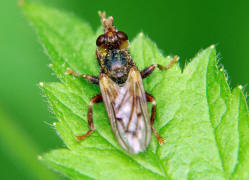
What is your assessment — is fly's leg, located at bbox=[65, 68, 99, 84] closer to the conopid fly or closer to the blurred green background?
the conopid fly

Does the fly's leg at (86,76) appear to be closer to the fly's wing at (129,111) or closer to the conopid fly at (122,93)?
the conopid fly at (122,93)

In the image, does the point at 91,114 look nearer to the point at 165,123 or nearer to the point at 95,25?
the point at 165,123

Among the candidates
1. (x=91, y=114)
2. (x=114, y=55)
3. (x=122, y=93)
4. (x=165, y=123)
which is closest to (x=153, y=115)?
(x=165, y=123)

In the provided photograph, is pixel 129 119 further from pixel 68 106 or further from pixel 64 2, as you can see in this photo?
pixel 64 2

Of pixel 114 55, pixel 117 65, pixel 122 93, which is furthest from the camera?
pixel 114 55

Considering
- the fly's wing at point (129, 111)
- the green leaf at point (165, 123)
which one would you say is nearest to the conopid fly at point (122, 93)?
the fly's wing at point (129, 111)
